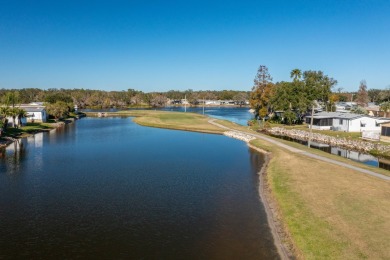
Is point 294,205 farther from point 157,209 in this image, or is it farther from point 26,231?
point 26,231

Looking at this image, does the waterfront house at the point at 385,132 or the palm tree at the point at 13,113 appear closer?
the waterfront house at the point at 385,132

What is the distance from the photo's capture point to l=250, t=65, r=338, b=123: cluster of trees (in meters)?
93.3

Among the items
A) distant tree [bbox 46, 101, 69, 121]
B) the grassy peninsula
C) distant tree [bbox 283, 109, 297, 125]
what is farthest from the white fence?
distant tree [bbox 46, 101, 69, 121]

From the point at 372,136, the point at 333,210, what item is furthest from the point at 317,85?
the point at 333,210

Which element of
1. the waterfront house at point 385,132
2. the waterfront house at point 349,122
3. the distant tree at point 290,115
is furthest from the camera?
the distant tree at point 290,115

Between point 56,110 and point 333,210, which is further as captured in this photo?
point 56,110

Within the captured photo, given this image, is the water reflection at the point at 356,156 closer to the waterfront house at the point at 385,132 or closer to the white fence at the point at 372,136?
the white fence at the point at 372,136

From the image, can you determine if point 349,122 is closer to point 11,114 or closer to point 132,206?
point 132,206

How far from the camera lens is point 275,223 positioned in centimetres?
2545

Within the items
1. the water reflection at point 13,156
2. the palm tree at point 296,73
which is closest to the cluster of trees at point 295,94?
the palm tree at point 296,73

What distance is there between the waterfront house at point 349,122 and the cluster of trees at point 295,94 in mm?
9928

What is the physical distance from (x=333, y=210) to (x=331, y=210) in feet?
0.51

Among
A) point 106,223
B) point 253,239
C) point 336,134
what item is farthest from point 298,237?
point 336,134

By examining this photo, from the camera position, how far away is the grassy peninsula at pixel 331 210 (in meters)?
19.9
